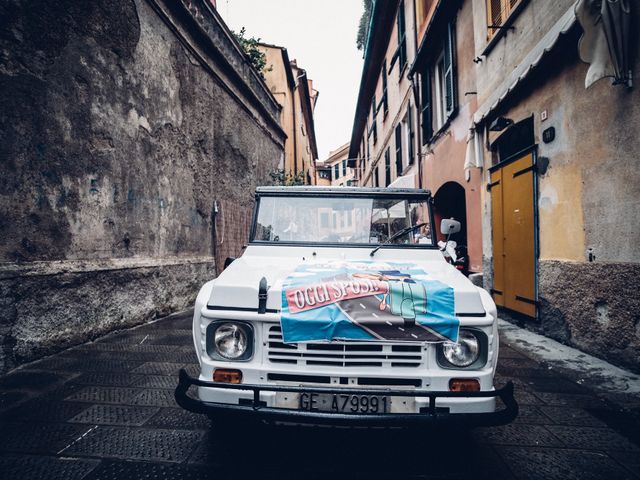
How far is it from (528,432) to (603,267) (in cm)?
246

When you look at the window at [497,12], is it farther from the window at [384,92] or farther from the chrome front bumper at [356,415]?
the window at [384,92]

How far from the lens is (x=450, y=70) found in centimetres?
955

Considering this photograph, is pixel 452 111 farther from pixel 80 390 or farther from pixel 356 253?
pixel 80 390

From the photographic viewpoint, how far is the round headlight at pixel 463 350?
231cm

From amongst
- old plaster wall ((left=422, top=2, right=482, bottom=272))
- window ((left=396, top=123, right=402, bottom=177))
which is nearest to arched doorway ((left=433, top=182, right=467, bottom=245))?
old plaster wall ((left=422, top=2, right=482, bottom=272))

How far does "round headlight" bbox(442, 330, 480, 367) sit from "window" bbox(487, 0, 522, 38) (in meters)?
6.42

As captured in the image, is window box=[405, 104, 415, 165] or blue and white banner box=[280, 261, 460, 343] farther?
window box=[405, 104, 415, 165]

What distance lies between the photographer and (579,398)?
3.61 m

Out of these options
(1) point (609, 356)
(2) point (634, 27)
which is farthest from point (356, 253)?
(2) point (634, 27)

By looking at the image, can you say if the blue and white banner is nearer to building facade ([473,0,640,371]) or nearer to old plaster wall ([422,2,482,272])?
building facade ([473,0,640,371])

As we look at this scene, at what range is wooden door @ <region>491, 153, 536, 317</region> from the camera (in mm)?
6145

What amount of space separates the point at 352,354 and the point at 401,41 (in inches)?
573

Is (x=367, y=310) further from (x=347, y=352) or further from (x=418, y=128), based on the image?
(x=418, y=128)

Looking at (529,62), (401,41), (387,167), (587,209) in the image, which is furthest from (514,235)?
(387,167)
